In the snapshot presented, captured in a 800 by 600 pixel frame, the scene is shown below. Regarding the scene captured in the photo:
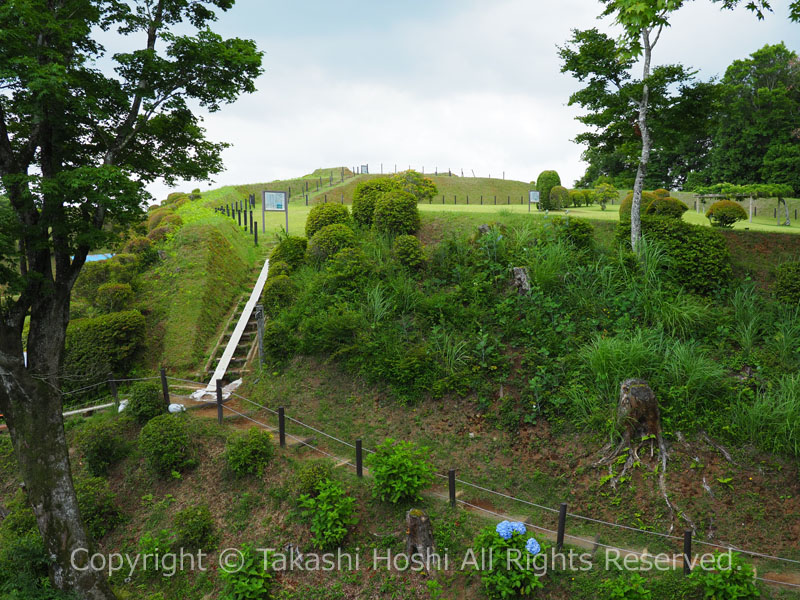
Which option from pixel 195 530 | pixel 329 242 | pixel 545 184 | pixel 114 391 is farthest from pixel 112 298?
pixel 545 184

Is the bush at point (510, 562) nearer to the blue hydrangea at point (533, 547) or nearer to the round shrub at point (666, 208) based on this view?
the blue hydrangea at point (533, 547)

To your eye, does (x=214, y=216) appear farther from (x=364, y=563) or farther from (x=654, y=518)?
(x=654, y=518)

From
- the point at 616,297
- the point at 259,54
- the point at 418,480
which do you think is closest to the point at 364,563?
the point at 418,480

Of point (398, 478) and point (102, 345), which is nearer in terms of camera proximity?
point (398, 478)

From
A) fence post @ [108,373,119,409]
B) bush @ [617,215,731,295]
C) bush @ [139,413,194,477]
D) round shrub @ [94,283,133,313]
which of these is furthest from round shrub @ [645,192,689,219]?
round shrub @ [94,283,133,313]

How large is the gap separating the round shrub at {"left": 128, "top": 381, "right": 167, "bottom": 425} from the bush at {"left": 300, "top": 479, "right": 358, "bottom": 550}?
448 cm

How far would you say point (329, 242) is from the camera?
45.6 ft

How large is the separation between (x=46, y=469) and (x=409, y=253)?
8.66 metres

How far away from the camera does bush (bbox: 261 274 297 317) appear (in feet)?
41.8

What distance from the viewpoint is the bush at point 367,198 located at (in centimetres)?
1545

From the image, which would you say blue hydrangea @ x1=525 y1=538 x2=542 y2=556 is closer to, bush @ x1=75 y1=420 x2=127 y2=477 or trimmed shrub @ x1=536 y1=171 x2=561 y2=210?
bush @ x1=75 y1=420 x2=127 y2=477

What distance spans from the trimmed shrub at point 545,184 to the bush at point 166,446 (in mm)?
18248

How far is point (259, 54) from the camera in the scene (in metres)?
8.59

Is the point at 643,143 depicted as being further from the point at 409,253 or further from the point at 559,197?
the point at 559,197
